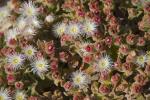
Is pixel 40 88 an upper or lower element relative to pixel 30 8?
lower

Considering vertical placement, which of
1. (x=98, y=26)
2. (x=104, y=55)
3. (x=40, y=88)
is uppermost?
(x=98, y=26)

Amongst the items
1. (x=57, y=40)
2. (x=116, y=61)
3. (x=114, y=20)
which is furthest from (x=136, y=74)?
(x=57, y=40)

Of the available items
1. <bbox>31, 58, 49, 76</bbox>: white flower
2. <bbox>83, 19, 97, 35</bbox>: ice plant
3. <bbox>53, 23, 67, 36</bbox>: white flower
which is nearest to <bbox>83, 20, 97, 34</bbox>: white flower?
<bbox>83, 19, 97, 35</bbox>: ice plant

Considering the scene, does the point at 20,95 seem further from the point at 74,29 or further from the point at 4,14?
the point at 4,14

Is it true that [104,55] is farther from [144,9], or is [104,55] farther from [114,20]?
[144,9]

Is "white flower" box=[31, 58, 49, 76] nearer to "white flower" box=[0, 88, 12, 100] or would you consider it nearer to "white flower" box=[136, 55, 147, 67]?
"white flower" box=[0, 88, 12, 100]

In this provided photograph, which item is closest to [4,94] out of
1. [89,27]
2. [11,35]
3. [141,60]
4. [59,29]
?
[11,35]
